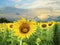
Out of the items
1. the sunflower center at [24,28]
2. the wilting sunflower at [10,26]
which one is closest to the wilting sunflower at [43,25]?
the sunflower center at [24,28]

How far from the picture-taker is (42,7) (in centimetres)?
261

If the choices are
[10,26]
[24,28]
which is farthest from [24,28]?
[10,26]

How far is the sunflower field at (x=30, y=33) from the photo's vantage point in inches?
102

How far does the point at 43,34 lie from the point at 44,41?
0.19ft

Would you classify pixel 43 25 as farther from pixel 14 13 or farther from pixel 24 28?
pixel 14 13

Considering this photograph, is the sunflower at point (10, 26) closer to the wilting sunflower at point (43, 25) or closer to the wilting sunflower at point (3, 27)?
the wilting sunflower at point (3, 27)

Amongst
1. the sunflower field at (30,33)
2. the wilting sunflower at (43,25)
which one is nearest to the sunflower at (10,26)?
the sunflower field at (30,33)

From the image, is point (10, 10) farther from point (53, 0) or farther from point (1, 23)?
point (53, 0)

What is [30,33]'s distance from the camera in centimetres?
261

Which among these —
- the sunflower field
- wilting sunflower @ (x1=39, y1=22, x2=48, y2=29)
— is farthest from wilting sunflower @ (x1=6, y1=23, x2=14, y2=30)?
wilting sunflower @ (x1=39, y1=22, x2=48, y2=29)

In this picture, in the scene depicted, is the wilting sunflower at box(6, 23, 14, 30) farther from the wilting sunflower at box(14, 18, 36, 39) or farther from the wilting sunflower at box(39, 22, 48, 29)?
the wilting sunflower at box(39, 22, 48, 29)

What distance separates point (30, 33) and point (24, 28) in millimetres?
69

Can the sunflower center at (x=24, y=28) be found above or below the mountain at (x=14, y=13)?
below

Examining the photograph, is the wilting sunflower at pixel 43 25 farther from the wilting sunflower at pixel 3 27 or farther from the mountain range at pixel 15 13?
the wilting sunflower at pixel 3 27
